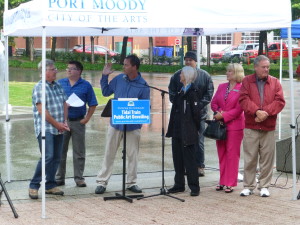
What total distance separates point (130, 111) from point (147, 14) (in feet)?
4.86

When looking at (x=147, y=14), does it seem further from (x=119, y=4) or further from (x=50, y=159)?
(x=50, y=159)

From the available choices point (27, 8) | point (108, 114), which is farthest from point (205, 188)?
point (27, 8)

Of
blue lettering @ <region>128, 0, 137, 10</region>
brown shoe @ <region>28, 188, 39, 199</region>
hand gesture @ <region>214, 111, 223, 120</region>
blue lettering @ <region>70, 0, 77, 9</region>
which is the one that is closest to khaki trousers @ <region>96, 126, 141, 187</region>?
brown shoe @ <region>28, 188, 39, 199</region>

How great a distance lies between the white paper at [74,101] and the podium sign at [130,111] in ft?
2.72

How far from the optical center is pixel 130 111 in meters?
9.26

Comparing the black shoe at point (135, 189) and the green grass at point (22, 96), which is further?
the green grass at point (22, 96)

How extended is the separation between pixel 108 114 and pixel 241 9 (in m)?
2.33

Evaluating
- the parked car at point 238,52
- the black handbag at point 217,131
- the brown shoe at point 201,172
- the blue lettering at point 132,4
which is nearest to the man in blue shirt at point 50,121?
the blue lettering at point 132,4

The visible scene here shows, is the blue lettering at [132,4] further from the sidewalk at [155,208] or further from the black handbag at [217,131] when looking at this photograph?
the sidewalk at [155,208]

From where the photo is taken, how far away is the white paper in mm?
9788

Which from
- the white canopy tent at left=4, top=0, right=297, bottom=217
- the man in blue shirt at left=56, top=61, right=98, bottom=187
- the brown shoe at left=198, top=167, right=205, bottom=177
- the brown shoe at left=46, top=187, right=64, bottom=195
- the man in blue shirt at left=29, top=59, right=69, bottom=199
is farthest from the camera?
the brown shoe at left=198, top=167, right=205, bottom=177

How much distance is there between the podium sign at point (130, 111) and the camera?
9188 millimetres

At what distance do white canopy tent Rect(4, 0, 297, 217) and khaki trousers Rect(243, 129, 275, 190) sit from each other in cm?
52

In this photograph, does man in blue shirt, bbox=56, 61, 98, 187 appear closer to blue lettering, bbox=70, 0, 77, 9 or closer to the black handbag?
the black handbag
